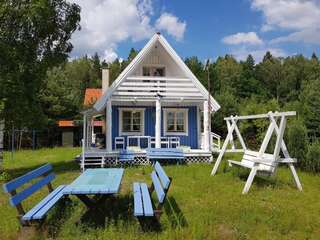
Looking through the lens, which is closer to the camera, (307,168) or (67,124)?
(307,168)

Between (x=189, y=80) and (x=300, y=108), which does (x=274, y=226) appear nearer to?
(x=189, y=80)

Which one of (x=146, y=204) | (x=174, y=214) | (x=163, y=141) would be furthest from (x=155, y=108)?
(x=146, y=204)

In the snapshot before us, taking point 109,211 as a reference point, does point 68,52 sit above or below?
above

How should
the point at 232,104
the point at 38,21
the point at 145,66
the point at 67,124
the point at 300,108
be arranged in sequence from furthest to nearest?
1. the point at 232,104
2. the point at 67,124
3. the point at 300,108
4. the point at 145,66
5. the point at 38,21

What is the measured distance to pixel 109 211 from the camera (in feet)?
23.2

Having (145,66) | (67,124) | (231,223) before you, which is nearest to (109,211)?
(231,223)

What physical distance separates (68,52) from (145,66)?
4.07 metres

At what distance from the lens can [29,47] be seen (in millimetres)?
14750

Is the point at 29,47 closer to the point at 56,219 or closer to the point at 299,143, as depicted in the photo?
the point at 56,219

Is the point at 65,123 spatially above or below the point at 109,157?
above

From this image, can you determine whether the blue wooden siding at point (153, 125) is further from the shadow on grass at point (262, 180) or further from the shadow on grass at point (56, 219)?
the shadow on grass at point (56, 219)

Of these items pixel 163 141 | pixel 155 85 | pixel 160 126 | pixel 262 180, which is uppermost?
pixel 155 85

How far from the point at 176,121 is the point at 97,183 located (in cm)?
1238

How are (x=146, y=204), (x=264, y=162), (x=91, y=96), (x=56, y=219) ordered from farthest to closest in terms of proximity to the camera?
1. (x=91, y=96)
2. (x=264, y=162)
3. (x=56, y=219)
4. (x=146, y=204)
